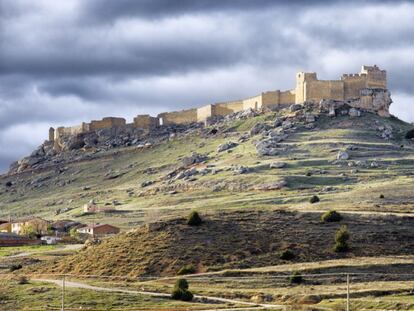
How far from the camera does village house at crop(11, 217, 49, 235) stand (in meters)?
114

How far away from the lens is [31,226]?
117 meters

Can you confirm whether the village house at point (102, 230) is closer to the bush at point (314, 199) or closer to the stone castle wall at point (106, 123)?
the bush at point (314, 199)

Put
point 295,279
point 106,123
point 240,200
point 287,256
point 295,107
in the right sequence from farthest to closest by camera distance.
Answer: point 106,123 → point 295,107 → point 240,200 → point 287,256 → point 295,279

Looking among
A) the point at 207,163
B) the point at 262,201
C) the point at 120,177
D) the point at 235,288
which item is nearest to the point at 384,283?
the point at 235,288

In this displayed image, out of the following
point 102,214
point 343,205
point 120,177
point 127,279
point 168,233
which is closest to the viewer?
point 127,279

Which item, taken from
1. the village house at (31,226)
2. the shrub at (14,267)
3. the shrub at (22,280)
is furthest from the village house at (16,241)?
the shrub at (22,280)

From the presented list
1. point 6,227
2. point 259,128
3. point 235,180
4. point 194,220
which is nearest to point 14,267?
point 194,220

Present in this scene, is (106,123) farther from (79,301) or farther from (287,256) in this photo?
(79,301)

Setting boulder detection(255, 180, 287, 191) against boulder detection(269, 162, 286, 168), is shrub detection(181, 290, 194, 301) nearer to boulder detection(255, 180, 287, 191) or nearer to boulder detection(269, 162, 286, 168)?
boulder detection(255, 180, 287, 191)

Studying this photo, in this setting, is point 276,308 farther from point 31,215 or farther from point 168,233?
point 31,215

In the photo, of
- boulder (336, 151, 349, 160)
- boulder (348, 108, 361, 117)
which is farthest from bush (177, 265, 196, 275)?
boulder (348, 108, 361, 117)

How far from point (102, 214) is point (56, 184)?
1546 inches

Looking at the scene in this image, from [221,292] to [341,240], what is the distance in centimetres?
1405

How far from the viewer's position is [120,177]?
151 metres
